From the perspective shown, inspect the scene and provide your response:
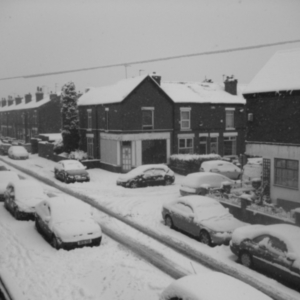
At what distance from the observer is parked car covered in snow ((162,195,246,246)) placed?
14.6 metres

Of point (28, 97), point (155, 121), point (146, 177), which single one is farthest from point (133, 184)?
point (28, 97)

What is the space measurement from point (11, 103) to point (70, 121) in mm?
47968

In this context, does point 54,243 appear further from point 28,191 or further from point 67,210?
point 28,191

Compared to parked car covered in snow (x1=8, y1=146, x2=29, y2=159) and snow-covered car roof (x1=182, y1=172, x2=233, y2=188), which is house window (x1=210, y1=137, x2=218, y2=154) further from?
parked car covered in snow (x1=8, y1=146, x2=29, y2=159)

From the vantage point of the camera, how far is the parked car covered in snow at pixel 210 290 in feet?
22.0

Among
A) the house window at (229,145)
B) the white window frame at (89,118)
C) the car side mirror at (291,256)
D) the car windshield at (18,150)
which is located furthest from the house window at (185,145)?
the car side mirror at (291,256)

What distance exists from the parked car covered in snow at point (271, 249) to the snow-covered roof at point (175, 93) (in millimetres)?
22083

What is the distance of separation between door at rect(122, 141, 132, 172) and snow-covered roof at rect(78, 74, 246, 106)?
392 centimetres

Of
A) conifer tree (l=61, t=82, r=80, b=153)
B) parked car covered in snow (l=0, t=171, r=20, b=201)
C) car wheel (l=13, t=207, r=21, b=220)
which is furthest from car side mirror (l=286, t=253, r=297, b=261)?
conifer tree (l=61, t=82, r=80, b=153)

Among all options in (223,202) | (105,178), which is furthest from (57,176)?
(223,202)

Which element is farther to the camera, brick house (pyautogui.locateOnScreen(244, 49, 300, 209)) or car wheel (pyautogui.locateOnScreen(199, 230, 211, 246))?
brick house (pyautogui.locateOnScreen(244, 49, 300, 209))

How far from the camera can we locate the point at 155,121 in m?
34.8

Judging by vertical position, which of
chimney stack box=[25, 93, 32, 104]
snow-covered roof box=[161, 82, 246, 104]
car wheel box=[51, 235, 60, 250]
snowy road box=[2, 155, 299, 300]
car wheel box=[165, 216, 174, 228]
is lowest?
snowy road box=[2, 155, 299, 300]

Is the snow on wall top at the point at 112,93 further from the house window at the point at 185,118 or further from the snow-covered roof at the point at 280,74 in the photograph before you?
the snow-covered roof at the point at 280,74
